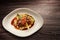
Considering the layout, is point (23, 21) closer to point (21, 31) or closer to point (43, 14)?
point (21, 31)

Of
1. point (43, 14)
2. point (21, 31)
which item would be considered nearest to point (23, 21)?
point (21, 31)

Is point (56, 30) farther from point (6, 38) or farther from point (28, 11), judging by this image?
point (6, 38)
